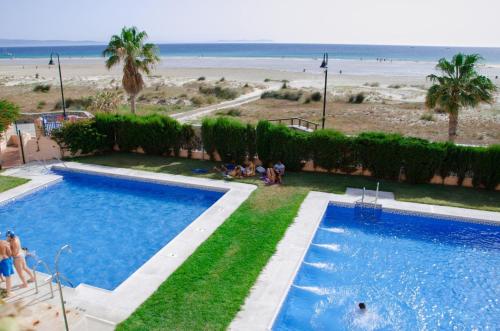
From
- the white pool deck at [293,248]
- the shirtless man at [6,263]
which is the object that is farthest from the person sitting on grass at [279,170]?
the shirtless man at [6,263]

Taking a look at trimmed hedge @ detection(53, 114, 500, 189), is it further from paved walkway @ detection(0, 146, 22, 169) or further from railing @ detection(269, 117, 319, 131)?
railing @ detection(269, 117, 319, 131)

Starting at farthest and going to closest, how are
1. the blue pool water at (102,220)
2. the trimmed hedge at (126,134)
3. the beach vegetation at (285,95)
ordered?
the beach vegetation at (285,95) < the trimmed hedge at (126,134) < the blue pool water at (102,220)

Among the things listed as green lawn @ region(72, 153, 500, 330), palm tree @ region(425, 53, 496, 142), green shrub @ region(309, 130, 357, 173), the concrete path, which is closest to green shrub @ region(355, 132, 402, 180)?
green shrub @ region(309, 130, 357, 173)

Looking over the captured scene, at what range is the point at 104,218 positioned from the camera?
16219mm

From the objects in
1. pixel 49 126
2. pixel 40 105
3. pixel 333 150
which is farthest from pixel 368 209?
pixel 40 105

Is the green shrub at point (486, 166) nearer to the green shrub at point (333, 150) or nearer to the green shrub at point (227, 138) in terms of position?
the green shrub at point (333, 150)

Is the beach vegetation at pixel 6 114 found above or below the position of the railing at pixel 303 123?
above

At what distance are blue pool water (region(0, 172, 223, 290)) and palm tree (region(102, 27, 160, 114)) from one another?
822 centimetres

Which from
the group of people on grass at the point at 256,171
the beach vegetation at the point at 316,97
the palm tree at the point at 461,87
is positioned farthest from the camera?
the beach vegetation at the point at 316,97

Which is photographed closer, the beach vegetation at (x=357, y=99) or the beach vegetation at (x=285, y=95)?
the beach vegetation at (x=357, y=99)

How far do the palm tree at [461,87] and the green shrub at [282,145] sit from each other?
675cm

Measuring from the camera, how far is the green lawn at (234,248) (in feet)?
31.1

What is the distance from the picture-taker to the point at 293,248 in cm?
1285

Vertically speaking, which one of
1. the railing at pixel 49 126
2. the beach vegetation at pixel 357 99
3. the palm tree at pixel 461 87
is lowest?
the beach vegetation at pixel 357 99
